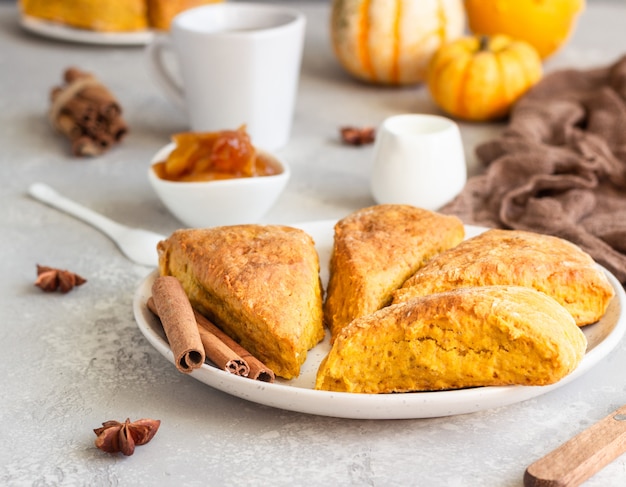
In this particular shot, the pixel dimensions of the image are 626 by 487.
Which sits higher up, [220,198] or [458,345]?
[458,345]

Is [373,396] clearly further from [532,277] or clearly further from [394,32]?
[394,32]

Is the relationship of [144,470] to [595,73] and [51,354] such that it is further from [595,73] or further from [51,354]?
[595,73]

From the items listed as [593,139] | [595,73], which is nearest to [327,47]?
[595,73]

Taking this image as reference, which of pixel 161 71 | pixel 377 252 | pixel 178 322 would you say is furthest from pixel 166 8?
pixel 178 322

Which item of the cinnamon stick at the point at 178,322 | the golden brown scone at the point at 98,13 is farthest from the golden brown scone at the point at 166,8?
the cinnamon stick at the point at 178,322

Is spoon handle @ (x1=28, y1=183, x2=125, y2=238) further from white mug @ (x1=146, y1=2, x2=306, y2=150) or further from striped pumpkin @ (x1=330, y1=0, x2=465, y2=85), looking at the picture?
striped pumpkin @ (x1=330, y1=0, x2=465, y2=85)

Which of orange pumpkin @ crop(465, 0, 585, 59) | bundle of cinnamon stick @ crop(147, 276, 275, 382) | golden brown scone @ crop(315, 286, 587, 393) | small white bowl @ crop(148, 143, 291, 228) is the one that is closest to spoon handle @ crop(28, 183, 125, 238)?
small white bowl @ crop(148, 143, 291, 228)
